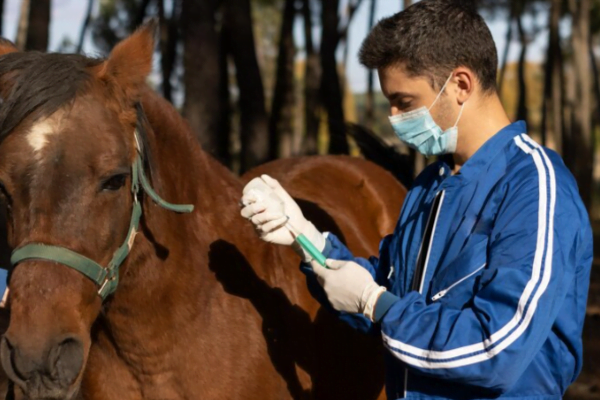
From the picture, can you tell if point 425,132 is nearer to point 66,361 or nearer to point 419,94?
point 419,94

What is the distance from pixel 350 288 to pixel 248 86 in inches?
297

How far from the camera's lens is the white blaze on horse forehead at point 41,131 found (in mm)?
2604

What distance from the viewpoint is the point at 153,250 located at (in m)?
3.12

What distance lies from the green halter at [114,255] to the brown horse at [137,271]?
2 cm

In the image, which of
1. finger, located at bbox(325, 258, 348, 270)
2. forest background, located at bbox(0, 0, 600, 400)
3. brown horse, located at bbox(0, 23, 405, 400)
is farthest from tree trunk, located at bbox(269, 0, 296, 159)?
finger, located at bbox(325, 258, 348, 270)

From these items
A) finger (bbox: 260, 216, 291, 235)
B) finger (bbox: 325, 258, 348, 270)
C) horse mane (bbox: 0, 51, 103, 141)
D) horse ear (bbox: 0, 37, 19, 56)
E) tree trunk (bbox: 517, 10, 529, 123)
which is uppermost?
horse ear (bbox: 0, 37, 19, 56)

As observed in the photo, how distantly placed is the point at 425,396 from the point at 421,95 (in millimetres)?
885

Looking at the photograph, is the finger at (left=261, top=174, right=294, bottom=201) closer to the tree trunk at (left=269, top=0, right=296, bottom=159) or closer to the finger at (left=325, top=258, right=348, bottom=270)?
the finger at (left=325, top=258, right=348, bottom=270)

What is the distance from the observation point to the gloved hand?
2830 millimetres

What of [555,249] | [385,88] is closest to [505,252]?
[555,249]

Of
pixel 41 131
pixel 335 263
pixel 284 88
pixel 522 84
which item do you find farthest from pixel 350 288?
pixel 522 84

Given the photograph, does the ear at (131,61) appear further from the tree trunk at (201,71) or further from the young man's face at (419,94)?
the tree trunk at (201,71)

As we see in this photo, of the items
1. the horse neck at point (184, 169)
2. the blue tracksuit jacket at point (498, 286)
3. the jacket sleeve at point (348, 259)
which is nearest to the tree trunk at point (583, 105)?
the horse neck at point (184, 169)

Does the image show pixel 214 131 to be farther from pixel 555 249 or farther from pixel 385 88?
pixel 555 249
